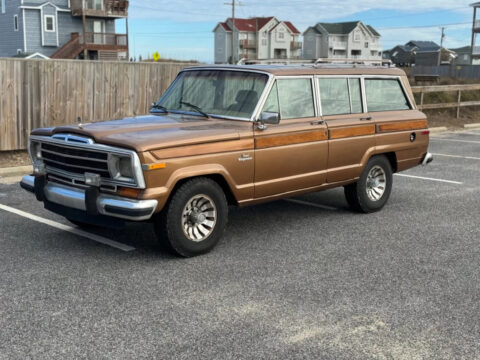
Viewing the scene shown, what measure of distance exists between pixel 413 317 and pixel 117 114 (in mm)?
9747

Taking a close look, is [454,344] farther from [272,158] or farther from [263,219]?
[263,219]

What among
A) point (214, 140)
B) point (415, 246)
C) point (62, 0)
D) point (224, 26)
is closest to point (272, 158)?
point (214, 140)

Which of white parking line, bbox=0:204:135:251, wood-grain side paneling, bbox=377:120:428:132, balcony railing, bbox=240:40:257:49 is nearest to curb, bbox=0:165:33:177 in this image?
white parking line, bbox=0:204:135:251

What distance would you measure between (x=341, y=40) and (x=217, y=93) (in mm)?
89724

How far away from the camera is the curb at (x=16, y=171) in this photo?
10227 millimetres

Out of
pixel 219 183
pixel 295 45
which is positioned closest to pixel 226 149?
pixel 219 183

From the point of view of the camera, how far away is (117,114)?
13.0 metres

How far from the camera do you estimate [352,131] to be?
7.22 m

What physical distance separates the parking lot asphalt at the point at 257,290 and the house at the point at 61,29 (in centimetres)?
3846

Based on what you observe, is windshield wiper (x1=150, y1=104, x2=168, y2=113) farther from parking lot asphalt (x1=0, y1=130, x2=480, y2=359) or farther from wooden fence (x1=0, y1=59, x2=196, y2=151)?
wooden fence (x1=0, y1=59, x2=196, y2=151)

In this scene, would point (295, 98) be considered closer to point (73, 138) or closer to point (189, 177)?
point (189, 177)

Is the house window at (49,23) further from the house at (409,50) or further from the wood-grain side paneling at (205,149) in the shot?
the house at (409,50)

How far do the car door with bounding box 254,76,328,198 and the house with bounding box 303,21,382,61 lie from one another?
85246 mm

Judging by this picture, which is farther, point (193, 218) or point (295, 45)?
point (295, 45)
